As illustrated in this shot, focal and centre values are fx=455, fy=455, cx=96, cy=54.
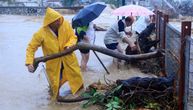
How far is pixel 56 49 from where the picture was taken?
724 cm

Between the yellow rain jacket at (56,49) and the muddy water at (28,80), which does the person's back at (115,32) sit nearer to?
the muddy water at (28,80)

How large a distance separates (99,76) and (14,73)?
200cm

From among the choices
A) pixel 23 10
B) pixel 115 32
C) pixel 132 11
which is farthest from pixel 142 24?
pixel 23 10

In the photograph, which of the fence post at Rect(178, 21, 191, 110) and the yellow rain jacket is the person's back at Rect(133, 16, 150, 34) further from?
the fence post at Rect(178, 21, 191, 110)

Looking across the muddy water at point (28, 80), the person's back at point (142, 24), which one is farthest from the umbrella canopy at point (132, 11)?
the muddy water at point (28, 80)

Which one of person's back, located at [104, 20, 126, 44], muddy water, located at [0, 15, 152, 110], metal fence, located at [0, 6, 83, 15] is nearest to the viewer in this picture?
muddy water, located at [0, 15, 152, 110]

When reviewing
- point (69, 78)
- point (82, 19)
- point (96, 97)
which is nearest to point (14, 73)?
point (82, 19)

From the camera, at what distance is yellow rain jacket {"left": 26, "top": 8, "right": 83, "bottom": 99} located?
23.5ft

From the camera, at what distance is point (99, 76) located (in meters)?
9.80

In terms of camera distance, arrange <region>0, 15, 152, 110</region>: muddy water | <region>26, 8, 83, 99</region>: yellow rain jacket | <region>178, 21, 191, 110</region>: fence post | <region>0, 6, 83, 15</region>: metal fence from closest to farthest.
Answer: <region>178, 21, 191, 110</region>: fence post < <region>26, 8, 83, 99</region>: yellow rain jacket < <region>0, 15, 152, 110</region>: muddy water < <region>0, 6, 83, 15</region>: metal fence

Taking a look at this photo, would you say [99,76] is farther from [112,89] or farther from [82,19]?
[112,89]

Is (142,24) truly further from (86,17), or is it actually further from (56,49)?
(56,49)

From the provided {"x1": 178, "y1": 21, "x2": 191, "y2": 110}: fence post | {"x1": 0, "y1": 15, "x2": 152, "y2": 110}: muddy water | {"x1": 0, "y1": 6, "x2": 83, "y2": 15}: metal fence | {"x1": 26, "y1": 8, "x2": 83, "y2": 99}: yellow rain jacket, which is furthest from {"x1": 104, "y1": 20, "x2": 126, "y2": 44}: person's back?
{"x1": 0, "y1": 6, "x2": 83, "y2": 15}: metal fence

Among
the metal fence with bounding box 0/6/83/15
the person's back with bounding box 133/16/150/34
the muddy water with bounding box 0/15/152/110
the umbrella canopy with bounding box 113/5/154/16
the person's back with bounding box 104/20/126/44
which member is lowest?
the metal fence with bounding box 0/6/83/15
